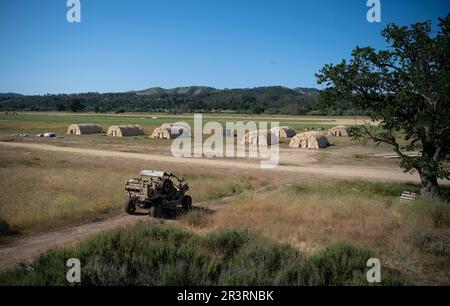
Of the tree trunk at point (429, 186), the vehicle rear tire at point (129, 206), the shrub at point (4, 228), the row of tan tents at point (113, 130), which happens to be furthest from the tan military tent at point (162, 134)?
the shrub at point (4, 228)

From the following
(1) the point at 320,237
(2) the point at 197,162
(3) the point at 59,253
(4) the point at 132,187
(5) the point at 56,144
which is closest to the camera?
(3) the point at 59,253

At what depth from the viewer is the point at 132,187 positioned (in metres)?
15.4

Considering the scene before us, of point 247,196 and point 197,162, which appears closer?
point 247,196

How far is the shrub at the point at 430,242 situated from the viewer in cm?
1063

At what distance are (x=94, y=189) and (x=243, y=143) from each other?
3092 cm

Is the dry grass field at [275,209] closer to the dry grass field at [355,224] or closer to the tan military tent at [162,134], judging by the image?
the dry grass field at [355,224]

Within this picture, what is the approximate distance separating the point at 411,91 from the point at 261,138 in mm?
30501

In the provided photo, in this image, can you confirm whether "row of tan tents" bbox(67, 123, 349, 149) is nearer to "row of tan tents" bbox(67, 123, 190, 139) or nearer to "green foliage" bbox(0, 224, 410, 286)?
"row of tan tents" bbox(67, 123, 190, 139)

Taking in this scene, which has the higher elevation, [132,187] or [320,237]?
[132,187]

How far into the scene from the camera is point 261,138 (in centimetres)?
4766

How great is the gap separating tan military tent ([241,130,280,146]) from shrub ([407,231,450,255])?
3605 cm

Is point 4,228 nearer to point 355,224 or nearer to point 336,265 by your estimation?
point 336,265
